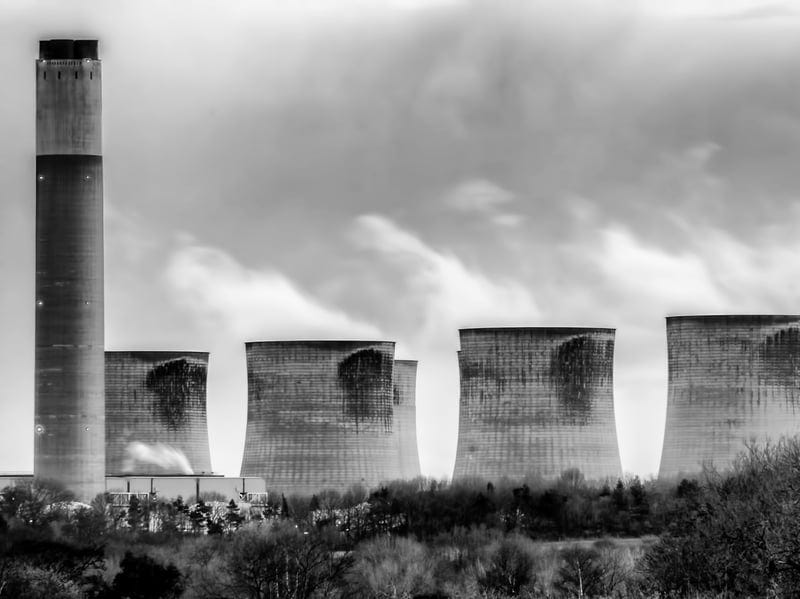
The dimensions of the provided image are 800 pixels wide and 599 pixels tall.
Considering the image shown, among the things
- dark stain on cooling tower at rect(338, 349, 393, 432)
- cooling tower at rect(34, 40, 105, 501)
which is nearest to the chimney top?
cooling tower at rect(34, 40, 105, 501)

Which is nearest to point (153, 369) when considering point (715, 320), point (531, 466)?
point (531, 466)

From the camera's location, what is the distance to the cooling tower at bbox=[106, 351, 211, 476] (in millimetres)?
65438

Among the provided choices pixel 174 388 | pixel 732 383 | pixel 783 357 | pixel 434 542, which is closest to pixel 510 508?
pixel 434 542

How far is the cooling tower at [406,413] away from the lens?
2781 inches

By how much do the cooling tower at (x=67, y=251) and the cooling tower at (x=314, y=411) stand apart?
368 inches

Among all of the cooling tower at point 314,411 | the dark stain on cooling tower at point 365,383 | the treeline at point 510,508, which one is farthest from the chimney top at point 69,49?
the treeline at point 510,508

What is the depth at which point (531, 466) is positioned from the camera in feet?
198

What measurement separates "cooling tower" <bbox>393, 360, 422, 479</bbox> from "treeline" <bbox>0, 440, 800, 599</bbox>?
5.27 m

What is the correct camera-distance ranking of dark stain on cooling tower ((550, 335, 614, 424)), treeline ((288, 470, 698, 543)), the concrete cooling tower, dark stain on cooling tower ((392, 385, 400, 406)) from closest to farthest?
treeline ((288, 470, 698, 543)) → the concrete cooling tower → dark stain on cooling tower ((550, 335, 614, 424)) → dark stain on cooling tower ((392, 385, 400, 406))

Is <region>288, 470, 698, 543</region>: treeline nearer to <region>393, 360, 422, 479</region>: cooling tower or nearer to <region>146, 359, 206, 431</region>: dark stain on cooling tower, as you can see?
<region>146, 359, 206, 431</region>: dark stain on cooling tower

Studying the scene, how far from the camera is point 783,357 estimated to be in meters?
60.7

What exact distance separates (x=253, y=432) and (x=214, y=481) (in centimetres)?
295

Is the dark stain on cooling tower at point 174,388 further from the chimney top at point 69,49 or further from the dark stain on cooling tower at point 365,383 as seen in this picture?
the chimney top at point 69,49

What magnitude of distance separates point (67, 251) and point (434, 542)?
465 inches
